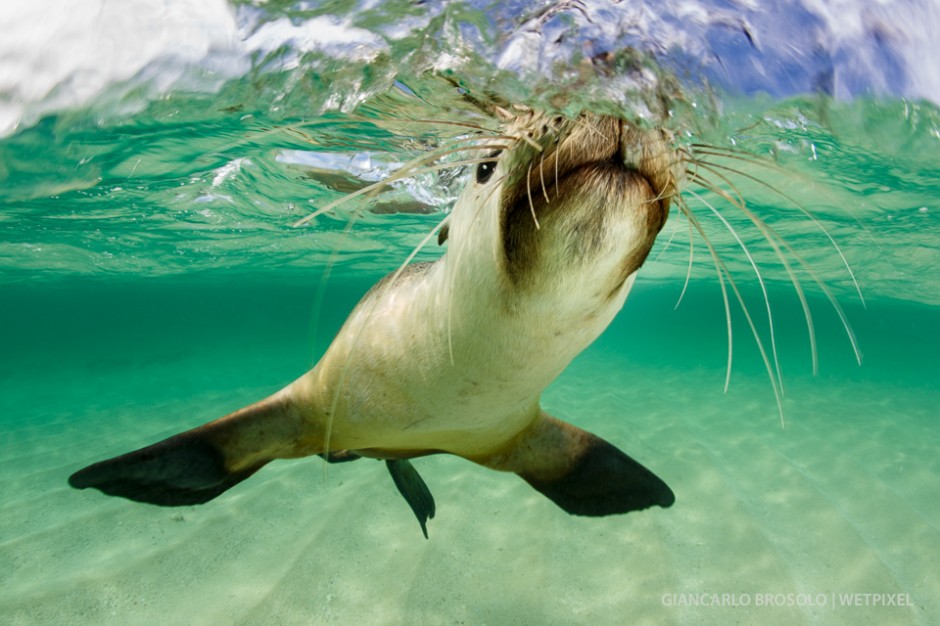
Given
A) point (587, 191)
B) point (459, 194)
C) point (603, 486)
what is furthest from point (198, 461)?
point (459, 194)

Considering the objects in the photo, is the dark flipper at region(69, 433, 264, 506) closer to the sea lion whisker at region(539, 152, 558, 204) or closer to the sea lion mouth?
the sea lion mouth

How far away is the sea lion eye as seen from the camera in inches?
75.7

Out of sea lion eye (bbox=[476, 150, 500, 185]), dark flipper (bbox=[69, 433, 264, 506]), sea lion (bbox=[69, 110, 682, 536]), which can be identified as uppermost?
sea lion eye (bbox=[476, 150, 500, 185])

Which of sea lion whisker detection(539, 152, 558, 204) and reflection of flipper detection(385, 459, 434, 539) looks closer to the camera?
sea lion whisker detection(539, 152, 558, 204)

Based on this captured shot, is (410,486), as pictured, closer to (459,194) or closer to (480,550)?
(480,550)

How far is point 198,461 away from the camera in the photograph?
10.4 ft

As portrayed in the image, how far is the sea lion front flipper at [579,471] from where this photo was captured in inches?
151

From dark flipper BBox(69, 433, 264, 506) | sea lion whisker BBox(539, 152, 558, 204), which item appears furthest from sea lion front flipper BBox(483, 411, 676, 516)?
sea lion whisker BBox(539, 152, 558, 204)

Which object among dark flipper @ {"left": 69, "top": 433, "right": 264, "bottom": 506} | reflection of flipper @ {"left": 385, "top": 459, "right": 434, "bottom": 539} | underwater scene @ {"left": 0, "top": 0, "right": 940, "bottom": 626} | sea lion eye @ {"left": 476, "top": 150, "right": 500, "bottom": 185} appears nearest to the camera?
sea lion eye @ {"left": 476, "top": 150, "right": 500, "bottom": 185}

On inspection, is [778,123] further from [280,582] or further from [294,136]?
[280,582]

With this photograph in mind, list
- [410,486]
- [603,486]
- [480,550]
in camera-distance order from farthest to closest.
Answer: [480,550] → [410,486] → [603,486]

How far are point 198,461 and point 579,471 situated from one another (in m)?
2.52

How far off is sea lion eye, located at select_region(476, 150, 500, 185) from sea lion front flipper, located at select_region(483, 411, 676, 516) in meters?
2.20

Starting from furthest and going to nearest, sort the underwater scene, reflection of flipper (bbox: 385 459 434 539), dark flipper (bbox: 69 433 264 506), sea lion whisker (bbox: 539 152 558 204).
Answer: reflection of flipper (bbox: 385 459 434 539) → the underwater scene → dark flipper (bbox: 69 433 264 506) → sea lion whisker (bbox: 539 152 558 204)
